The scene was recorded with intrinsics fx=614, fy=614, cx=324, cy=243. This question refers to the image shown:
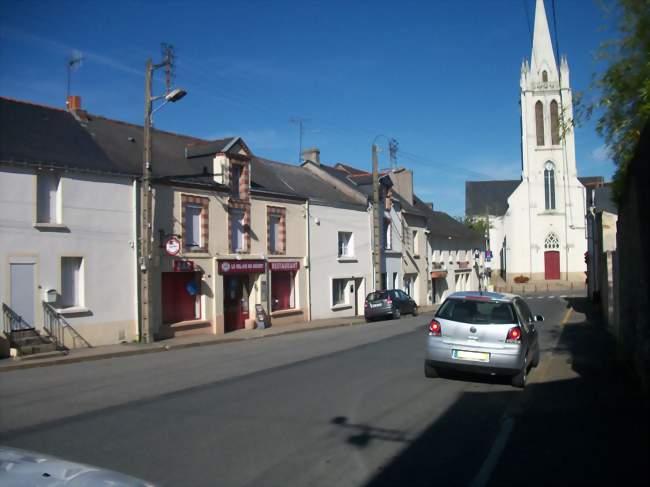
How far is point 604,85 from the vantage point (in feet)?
41.2

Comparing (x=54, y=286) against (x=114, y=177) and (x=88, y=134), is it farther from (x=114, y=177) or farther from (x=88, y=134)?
(x=88, y=134)

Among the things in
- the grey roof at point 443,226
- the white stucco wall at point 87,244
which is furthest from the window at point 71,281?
the grey roof at point 443,226

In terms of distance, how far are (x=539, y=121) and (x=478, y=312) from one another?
61.5 metres

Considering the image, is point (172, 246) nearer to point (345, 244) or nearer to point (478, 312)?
point (478, 312)

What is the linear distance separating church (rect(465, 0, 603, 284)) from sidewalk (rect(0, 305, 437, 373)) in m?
43.7

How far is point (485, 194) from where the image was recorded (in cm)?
8706

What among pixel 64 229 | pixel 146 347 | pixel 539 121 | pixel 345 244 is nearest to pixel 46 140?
pixel 64 229

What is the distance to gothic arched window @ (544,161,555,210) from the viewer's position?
66.2 meters

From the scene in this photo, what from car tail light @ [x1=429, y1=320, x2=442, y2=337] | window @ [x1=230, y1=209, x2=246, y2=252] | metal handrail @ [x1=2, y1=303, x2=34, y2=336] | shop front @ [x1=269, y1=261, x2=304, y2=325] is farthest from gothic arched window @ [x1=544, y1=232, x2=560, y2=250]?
car tail light @ [x1=429, y1=320, x2=442, y2=337]

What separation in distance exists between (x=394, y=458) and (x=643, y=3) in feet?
31.8

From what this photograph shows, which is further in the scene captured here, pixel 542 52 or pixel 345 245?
pixel 542 52

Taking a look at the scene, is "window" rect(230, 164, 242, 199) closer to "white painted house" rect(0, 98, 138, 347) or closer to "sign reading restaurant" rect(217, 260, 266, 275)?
"sign reading restaurant" rect(217, 260, 266, 275)

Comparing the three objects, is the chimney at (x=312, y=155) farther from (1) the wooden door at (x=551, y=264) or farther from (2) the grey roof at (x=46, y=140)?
(1) the wooden door at (x=551, y=264)

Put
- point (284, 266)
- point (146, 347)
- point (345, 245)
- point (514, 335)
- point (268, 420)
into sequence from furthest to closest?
point (345, 245) < point (284, 266) < point (146, 347) < point (514, 335) < point (268, 420)
